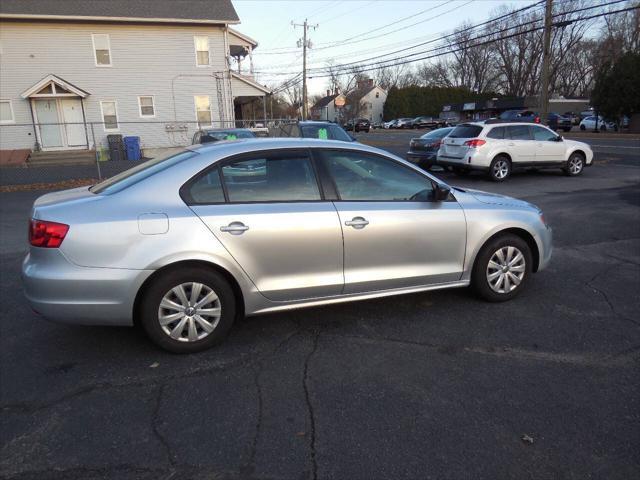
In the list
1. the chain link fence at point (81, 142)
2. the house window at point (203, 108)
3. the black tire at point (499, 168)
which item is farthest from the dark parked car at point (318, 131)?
the house window at point (203, 108)

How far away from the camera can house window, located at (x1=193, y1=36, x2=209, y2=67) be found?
2311 cm

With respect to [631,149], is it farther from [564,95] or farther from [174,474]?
[564,95]

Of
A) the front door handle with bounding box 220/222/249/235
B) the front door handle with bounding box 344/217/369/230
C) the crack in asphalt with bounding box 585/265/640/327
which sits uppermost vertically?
the front door handle with bounding box 220/222/249/235

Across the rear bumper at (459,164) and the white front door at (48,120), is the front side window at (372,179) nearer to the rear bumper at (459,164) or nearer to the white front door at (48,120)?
the rear bumper at (459,164)

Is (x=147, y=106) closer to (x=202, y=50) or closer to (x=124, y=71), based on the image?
(x=124, y=71)

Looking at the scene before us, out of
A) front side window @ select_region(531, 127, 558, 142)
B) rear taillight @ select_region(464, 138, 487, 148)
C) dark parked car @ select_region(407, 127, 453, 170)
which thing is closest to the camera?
rear taillight @ select_region(464, 138, 487, 148)

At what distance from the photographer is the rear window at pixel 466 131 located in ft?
42.4

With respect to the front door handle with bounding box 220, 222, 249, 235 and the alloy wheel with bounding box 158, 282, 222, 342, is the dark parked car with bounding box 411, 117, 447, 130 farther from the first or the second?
the alloy wheel with bounding box 158, 282, 222, 342

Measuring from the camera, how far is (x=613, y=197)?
1053 cm

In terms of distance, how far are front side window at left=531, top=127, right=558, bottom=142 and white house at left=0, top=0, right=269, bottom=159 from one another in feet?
42.4

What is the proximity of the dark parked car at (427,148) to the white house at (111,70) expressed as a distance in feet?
30.6

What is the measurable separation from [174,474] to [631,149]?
25466mm

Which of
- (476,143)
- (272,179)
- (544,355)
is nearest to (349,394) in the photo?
(544,355)

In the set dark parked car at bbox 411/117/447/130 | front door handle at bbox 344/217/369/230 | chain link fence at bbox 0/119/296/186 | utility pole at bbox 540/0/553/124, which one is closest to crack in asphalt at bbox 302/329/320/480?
front door handle at bbox 344/217/369/230
